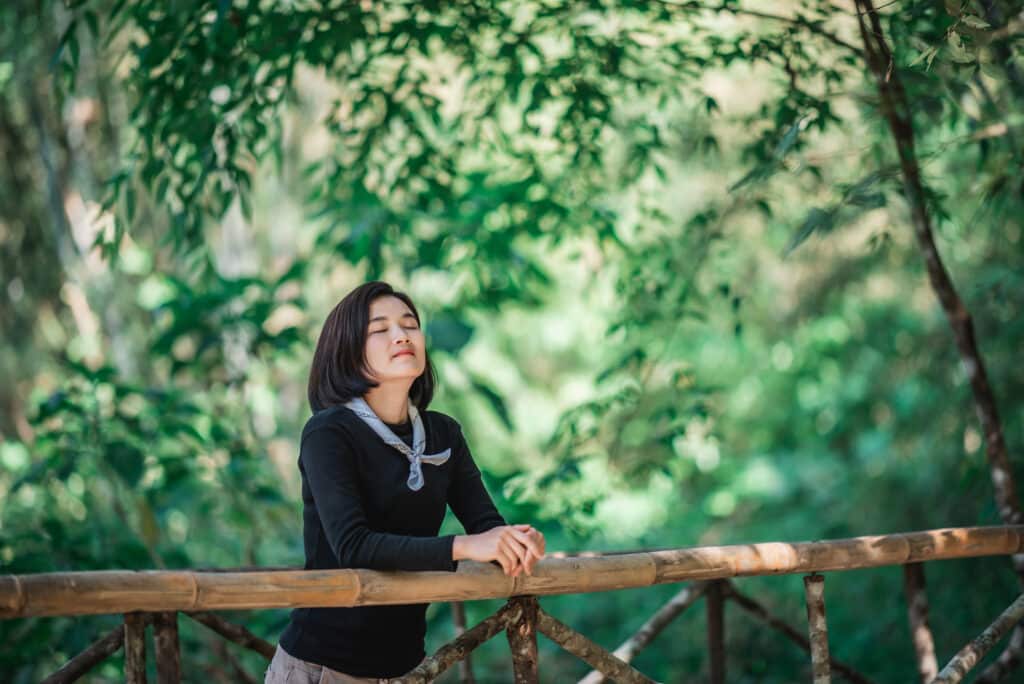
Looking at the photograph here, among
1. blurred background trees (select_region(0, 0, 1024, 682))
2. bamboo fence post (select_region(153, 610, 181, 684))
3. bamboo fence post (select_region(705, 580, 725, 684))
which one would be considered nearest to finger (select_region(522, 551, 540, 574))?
bamboo fence post (select_region(153, 610, 181, 684))

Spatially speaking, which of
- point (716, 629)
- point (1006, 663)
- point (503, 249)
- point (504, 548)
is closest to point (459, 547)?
point (504, 548)

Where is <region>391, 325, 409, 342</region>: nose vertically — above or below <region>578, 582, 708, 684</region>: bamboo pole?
above

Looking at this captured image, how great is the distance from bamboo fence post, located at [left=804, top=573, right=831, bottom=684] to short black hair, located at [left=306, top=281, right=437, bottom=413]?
3.49 ft

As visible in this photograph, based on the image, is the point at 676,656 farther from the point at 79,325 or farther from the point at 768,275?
the point at 79,325

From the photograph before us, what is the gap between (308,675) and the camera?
1.81 meters

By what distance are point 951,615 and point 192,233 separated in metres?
3.44

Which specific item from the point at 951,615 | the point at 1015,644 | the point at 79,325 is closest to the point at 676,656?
the point at 951,615

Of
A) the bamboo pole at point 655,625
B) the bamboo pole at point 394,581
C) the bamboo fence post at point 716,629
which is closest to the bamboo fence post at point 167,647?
the bamboo pole at point 394,581

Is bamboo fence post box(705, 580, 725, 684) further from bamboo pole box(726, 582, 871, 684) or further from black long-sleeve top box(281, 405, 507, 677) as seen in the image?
black long-sleeve top box(281, 405, 507, 677)

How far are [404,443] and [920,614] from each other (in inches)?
62.7

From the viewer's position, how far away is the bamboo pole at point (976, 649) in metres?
2.27

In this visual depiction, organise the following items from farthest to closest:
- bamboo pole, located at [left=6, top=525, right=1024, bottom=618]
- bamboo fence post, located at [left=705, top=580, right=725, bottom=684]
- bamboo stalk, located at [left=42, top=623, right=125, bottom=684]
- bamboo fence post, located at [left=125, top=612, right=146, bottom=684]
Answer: bamboo fence post, located at [left=705, top=580, right=725, bottom=684]
bamboo stalk, located at [left=42, top=623, right=125, bottom=684]
bamboo fence post, located at [left=125, top=612, right=146, bottom=684]
bamboo pole, located at [left=6, top=525, right=1024, bottom=618]

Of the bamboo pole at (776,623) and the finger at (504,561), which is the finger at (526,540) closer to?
the finger at (504,561)

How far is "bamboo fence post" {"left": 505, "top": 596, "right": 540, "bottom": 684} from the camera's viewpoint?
75.3 inches
